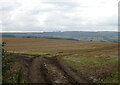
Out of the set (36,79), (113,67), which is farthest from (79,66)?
(36,79)

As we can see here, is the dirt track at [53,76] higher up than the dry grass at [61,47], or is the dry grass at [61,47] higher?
the dry grass at [61,47]

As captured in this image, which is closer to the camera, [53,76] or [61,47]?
[53,76]

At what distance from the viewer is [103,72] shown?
79.6 feet

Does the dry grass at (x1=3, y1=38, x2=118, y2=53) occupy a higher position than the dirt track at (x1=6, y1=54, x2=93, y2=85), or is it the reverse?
the dry grass at (x1=3, y1=38, x2=118, y2=53)

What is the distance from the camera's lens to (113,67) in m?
26.4

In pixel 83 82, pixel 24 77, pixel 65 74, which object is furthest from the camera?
pixel 65 74

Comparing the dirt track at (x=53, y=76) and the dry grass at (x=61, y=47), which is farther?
the dry grass at (x=61, y=47)

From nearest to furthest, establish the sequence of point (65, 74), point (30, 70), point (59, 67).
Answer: point (65, 74) < point (30, 70) < point (59, 67)

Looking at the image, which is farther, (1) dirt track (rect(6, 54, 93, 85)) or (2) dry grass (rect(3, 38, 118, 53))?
(2) dry grass (rect(3, 38, 118, 53))

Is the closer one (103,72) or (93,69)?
(103,72)

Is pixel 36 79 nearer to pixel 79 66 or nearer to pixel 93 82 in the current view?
pixel 93 82

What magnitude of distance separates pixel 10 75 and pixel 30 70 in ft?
9.46

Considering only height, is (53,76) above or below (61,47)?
below

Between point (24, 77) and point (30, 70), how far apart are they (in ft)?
11.5
